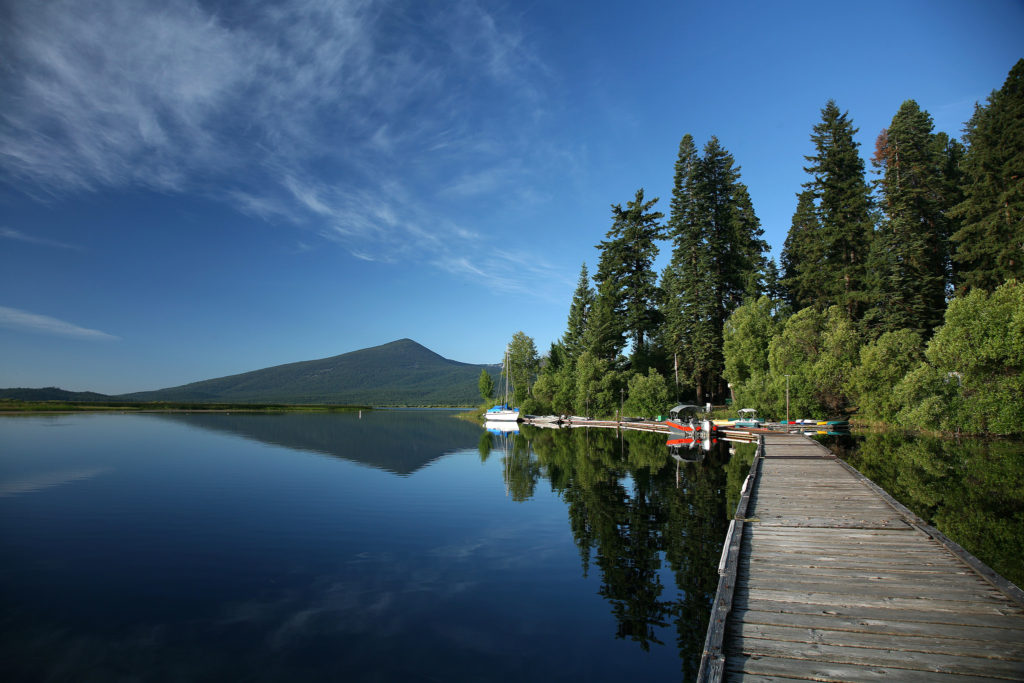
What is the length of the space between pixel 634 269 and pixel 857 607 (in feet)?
197

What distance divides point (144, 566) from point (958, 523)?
67.4ft

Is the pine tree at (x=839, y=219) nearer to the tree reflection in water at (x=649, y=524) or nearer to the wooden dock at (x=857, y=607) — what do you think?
the tree reflection in water at (x=649, y=524)

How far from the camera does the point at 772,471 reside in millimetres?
19422

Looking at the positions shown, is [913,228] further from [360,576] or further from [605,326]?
[360,576]

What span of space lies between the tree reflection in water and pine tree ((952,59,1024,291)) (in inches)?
964

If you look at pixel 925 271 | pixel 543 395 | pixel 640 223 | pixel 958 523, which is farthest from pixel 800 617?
pixel 543 395

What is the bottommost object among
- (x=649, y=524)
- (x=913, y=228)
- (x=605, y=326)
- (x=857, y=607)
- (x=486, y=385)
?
(x=649, y=524)

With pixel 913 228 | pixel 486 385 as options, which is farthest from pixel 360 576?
pixel 486 385

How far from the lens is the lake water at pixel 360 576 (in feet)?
26.2

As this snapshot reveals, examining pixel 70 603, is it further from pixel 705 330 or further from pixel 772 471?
pixel 705 330

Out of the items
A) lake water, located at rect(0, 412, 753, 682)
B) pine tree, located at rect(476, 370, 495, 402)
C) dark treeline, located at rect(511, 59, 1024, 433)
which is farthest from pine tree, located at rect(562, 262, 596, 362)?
lake water, located at rect(0, 412, 753, 682)

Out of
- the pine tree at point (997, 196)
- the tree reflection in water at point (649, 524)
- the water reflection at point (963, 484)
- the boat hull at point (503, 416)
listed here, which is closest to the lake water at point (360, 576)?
the tree reflection in water at point (649, 524)

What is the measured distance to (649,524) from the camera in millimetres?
15188

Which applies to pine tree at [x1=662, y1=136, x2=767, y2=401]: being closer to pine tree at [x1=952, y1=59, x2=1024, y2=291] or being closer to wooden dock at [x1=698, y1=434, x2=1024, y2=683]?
pine tree at [x1=952, y1=59, x2=1024, y2=291]
